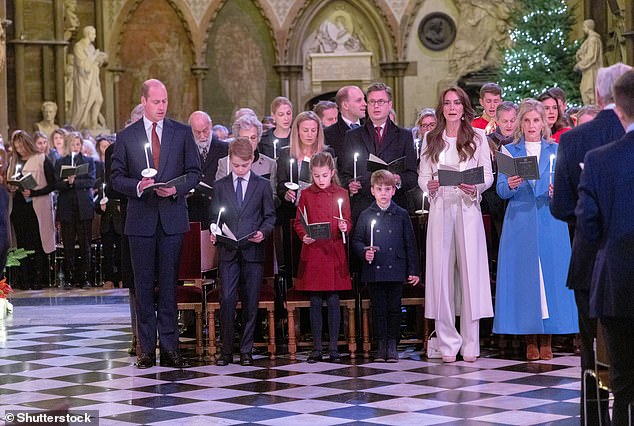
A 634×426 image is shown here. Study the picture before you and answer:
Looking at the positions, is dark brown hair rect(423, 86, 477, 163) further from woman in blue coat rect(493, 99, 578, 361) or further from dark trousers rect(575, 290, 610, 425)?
dark trousers rect(575, 290, 610, 425)

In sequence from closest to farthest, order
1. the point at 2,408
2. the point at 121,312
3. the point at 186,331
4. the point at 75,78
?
the point at 2,408 → the point at 186,331 → the point at 121,312 → the point at 75,78

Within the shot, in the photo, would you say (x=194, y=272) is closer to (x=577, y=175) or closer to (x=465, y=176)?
(x=465, y=176)

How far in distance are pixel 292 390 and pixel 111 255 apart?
294 inches

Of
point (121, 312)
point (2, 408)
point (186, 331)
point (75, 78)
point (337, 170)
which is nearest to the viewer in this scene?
point (2, 408)

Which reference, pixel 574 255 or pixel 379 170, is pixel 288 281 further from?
pixel 574 255

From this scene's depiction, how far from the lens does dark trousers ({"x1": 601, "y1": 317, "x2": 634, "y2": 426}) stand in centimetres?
482

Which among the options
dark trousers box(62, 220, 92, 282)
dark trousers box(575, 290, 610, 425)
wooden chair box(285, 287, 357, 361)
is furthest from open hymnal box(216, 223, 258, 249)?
dark trousers box(62, 220, 92, 282)

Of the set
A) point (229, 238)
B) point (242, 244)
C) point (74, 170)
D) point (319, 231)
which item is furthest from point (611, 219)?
point (74, 170)

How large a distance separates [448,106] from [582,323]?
3402mm

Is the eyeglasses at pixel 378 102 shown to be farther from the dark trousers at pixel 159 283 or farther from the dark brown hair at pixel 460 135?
the dark trousers at pixel 159 283

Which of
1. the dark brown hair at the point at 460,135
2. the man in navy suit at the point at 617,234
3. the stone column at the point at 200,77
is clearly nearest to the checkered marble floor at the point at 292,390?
the dark brown hair at the point at 460,135

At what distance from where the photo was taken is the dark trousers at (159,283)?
28.1 ft

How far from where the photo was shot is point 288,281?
995 centimetres

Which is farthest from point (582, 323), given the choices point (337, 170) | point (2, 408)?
point (337, 170)
